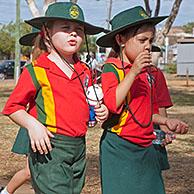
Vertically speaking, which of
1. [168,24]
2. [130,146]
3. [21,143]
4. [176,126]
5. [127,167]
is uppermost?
[168,24]

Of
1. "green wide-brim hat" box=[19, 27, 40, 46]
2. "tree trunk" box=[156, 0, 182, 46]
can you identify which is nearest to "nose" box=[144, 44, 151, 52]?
"green wide-brim hat" box=[19, 27, 40, 46]

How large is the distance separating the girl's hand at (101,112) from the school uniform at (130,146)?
0.08 metres

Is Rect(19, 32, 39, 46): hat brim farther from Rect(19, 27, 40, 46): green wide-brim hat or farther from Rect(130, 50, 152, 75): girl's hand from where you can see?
Rect(130, 50, 152, 75): girl's hand

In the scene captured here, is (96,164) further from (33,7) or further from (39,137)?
(33,7)

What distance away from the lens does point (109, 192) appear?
377cm

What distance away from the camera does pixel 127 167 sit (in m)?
3.71

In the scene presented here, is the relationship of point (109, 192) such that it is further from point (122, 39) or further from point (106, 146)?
point (122, 39)

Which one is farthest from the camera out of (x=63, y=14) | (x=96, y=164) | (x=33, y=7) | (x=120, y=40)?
(x=33, y=7)

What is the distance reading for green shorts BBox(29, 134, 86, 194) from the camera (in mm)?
3615

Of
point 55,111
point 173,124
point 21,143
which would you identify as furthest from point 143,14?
point 21,143

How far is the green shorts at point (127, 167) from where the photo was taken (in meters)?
3.71

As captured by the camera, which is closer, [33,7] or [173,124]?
[173,124]

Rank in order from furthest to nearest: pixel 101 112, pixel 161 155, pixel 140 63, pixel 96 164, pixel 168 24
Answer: pixel 168 24 → pixel 96 164 → pixel 161 155 → pixel 101 112 → pixel 140 63

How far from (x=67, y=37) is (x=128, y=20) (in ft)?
1.21
